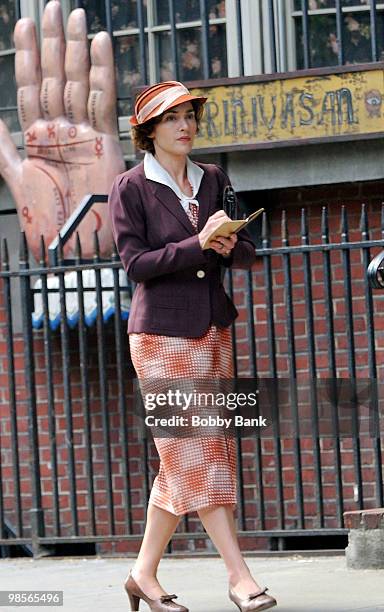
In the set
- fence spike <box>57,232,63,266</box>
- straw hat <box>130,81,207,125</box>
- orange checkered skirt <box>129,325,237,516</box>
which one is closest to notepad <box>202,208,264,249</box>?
orange checkered skirt <box>129,325,237,516</box>

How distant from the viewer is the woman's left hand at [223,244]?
5.15 meters

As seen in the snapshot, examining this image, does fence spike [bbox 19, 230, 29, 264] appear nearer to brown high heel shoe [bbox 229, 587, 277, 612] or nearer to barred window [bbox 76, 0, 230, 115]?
barred window [bbox 76, 0, 230, 115]

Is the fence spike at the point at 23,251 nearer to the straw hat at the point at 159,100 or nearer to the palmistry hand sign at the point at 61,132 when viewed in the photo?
the palmistry hand sign at the point at 61,132

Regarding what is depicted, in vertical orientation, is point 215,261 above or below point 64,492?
above

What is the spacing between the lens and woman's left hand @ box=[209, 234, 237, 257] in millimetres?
5152

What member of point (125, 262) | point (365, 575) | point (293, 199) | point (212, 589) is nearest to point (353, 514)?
point (365, 575)

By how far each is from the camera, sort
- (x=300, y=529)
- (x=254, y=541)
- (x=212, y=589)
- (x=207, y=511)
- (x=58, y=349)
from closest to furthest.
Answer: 1. (x=207, y=511)
2. (x=212, y=589)
3. (x=300, y=529)
4. (x=254, y=541)
5. (x=58, y=349)

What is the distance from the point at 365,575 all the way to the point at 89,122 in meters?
3.70

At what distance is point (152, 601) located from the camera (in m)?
5.29

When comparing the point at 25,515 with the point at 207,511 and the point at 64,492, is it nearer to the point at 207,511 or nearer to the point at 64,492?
the point at 64,492

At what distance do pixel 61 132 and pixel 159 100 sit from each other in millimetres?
3644

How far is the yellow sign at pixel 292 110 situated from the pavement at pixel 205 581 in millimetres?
2393

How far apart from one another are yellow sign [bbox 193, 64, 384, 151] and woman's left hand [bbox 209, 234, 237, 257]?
9.85 ft

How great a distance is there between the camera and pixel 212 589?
244 inches
